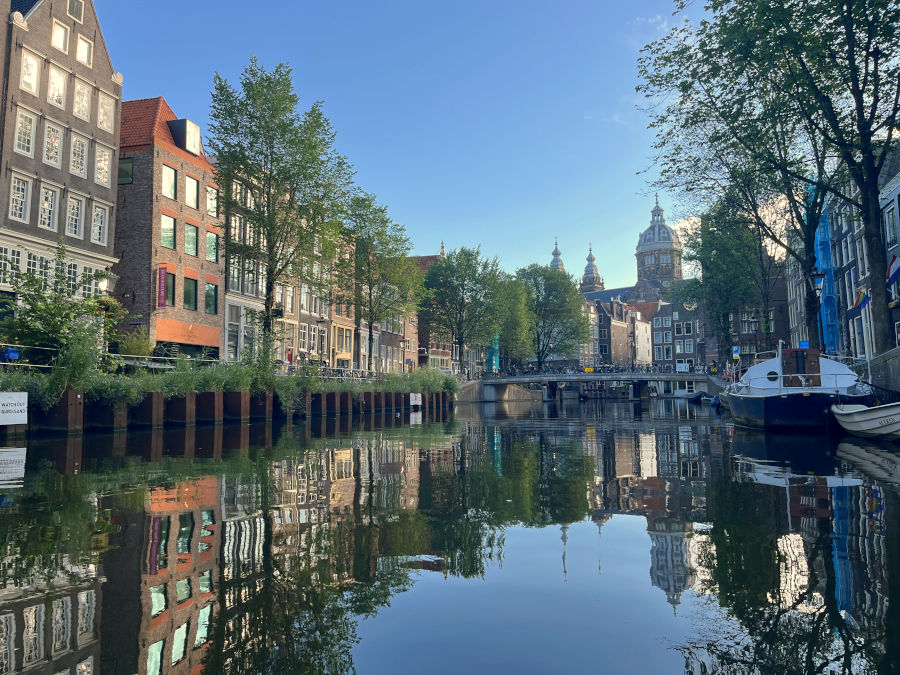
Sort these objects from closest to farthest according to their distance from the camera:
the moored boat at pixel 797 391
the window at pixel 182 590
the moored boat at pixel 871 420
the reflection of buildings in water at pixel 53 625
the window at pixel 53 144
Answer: the reflection of buildings in water at pixel 53 625, the window at pixel 182 590, the moored boat at pixel 871 420, the moored boat at pixel 797 391, the window at pixel 53 144

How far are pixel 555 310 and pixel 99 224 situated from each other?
5933 cm

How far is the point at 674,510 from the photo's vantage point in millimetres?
5836

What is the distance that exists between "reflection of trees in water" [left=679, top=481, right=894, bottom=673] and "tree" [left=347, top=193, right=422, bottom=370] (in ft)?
130

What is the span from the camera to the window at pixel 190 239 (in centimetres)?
3456

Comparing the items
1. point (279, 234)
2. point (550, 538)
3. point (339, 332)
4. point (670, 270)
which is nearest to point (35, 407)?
point (279, 234)

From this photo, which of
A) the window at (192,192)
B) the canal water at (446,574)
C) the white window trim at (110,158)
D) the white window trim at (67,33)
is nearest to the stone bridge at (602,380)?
the window at (192,192)

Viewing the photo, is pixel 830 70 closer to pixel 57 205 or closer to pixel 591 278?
pixel 57 205

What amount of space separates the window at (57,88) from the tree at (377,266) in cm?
1830

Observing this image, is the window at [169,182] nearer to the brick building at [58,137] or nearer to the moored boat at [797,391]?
the brick building at [58,137]

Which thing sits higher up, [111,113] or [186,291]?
[111,113]

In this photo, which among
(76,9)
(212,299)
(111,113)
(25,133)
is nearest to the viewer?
(25,133)

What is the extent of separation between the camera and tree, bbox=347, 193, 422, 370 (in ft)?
144

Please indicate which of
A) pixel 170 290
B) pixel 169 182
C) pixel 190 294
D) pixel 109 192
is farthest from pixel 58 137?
pixel 190 294

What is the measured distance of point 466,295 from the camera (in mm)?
65188
